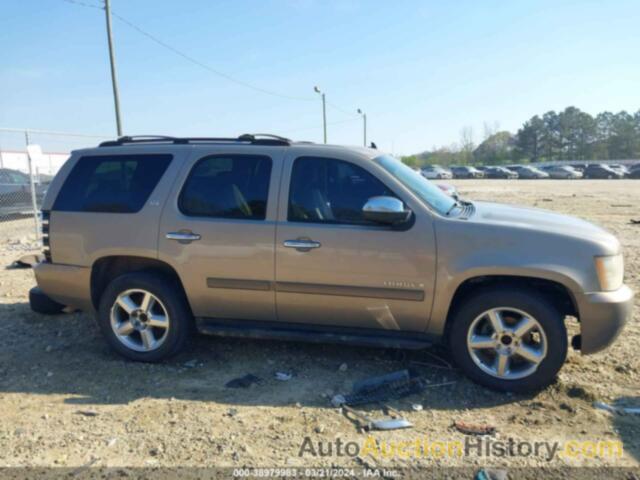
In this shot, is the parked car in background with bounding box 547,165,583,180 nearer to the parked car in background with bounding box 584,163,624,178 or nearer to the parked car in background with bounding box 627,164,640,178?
the parked car in background with bounding box 584,163,624,178

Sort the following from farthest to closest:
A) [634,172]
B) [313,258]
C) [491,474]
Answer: [634,172], [313,258], [491,474]

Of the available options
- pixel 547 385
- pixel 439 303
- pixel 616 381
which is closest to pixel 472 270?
pixel 439 303

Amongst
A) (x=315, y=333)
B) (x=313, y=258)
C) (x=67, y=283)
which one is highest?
(x=313, y=258)

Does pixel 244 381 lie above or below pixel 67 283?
below

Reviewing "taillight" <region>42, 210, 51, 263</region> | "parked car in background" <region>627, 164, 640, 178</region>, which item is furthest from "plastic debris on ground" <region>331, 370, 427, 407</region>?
"parked car in background" <region>627, 164, 640, 178</region>

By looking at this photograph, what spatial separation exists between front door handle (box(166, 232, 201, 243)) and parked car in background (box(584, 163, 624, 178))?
166ft

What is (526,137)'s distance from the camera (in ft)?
283

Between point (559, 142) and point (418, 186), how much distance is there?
301 feet

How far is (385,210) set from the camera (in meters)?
3.42

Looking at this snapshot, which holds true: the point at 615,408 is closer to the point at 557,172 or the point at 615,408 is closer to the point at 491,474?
the point at 491,474

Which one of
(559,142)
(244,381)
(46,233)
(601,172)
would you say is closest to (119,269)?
(46,233)

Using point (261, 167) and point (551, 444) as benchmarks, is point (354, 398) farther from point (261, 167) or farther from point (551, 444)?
point (261, 167)

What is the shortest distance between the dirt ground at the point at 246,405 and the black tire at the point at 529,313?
11cm

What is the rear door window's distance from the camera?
3877mm
